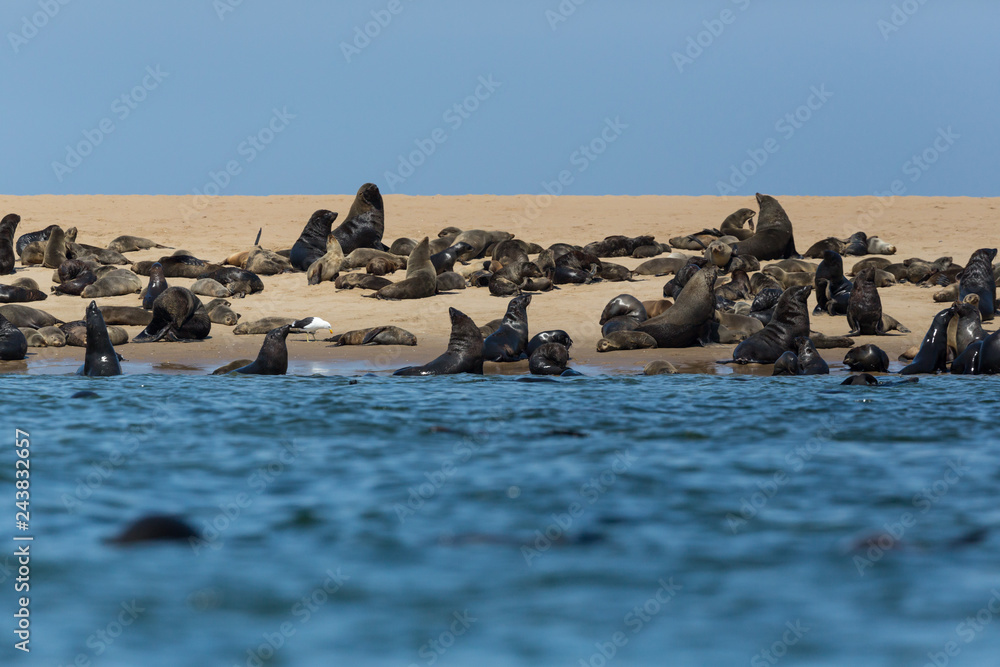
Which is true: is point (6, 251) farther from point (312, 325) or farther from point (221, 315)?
point (312, 325)

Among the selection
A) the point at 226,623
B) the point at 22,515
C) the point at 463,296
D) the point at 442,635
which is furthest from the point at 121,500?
the point at 463,296

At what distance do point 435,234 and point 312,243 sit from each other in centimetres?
703

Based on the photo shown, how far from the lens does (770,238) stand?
61.7 ft

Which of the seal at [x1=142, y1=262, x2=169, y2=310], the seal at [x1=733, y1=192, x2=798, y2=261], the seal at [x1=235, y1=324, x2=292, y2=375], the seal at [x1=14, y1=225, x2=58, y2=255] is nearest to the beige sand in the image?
the seal at [x1=235, y1=324, x2=292, y2=375]

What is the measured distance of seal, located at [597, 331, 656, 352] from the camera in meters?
11.9

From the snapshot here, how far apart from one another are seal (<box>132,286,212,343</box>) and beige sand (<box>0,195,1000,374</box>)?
21 centimetres

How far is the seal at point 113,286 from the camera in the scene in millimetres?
15156

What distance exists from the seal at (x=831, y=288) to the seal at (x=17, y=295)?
35.1 ft

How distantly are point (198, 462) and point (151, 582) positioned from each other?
2.09 meters

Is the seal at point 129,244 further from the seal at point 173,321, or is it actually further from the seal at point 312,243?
the seal at point 173,321

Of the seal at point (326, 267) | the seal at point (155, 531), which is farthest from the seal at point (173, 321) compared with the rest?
the seal at point (155, 531)

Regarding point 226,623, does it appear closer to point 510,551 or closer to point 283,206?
point 510,551

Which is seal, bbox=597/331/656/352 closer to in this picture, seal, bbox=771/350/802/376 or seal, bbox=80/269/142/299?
seal, bbox=771/350/802/376

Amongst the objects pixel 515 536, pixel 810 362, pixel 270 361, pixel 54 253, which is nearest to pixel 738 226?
pixel 810 362
